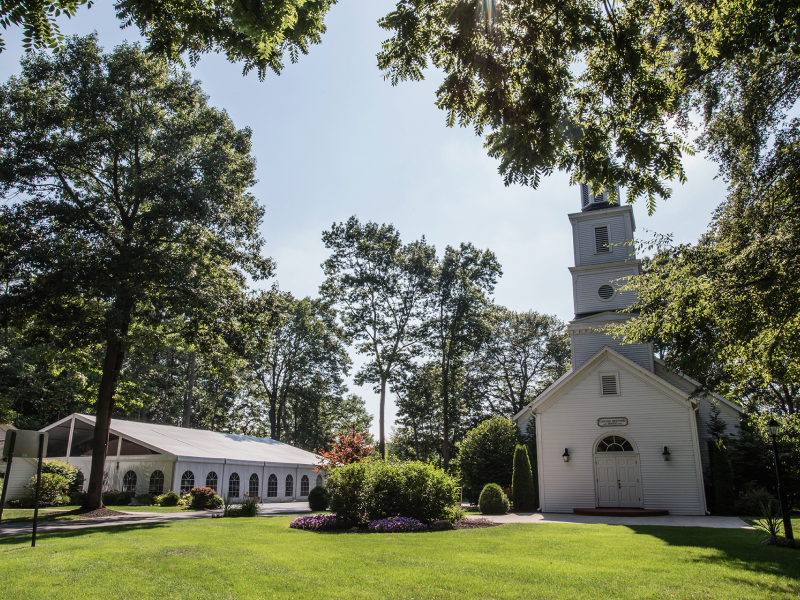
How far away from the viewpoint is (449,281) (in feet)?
114

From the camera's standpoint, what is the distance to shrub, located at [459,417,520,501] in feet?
84.3

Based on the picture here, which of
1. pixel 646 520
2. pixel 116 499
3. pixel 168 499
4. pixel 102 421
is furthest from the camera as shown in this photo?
pixel 116 499

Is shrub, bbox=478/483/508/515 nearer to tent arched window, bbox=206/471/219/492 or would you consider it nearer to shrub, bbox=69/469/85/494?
tent arched window, bbox=206/471/219/492

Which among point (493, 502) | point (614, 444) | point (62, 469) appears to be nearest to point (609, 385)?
point (614, 444)

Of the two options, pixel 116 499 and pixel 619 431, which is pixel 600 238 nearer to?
pixel 619 431

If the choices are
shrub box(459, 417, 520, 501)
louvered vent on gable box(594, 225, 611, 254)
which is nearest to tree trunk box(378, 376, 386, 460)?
shrub box(459, 417, 520, 501)

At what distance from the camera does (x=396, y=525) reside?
13438 millimetres

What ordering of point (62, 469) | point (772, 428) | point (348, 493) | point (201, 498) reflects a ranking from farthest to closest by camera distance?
point (62, 469)
point (201, 498)
point (348, 493)
point (772, 428)

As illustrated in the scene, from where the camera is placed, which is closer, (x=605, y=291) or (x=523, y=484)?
(x=523, y=484)

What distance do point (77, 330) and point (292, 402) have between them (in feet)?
118

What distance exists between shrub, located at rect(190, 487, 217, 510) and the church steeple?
17223 mm

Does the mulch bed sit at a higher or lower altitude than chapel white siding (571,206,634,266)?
lower

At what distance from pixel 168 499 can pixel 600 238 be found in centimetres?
2304

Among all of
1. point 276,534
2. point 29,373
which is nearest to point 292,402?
point 29,373
